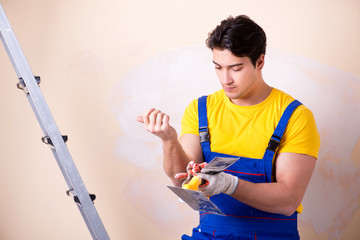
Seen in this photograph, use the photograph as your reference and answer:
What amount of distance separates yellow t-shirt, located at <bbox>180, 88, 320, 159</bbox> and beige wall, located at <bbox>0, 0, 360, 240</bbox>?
50 centimetres

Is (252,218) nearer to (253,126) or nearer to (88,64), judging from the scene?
(253,126)

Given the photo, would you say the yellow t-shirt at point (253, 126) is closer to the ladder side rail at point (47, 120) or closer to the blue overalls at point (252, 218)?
the blue overalls at point (252, 218)

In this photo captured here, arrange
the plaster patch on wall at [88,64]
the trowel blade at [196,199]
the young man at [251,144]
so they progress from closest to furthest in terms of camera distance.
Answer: the trowel blade at [196,199] < the young man at [251,144] < the plaster patch on wall at [88,64]

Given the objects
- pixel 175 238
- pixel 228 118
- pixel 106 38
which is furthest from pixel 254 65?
pixel 175 238

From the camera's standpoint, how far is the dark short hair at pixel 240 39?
1682 millimetres

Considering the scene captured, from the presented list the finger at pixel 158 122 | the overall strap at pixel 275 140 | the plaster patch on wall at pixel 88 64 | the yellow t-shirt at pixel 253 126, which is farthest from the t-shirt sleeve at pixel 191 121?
the plaster patch on wall at pixel 88 64

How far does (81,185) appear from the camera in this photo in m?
1.79

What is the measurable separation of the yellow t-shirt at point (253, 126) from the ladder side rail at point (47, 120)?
482 mm

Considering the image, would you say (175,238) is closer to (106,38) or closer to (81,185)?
(81,185)

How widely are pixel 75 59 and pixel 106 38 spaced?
0.20m

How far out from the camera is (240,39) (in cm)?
169

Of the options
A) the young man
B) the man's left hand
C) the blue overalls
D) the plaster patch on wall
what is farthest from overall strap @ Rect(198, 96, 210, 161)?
the plaster patch on wall

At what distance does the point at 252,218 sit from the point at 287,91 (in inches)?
32.0

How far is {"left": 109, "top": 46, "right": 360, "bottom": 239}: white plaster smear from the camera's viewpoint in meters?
2.25
